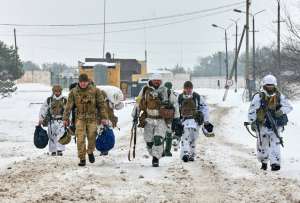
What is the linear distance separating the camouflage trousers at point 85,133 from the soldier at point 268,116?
9.58ft

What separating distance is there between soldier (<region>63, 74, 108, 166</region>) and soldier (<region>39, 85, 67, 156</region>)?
104 inches

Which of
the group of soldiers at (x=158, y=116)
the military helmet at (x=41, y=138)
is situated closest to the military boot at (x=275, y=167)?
the group of soldiers at (x=158, y=116)

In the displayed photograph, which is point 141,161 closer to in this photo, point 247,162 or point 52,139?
point 247,162

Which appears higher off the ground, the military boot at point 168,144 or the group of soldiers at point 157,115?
the group of soldiers at point 157,115

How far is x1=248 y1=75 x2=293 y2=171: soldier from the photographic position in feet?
36.5

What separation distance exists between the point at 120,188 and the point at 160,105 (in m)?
3.18

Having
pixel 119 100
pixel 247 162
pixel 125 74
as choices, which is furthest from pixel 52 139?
pixel 125 74

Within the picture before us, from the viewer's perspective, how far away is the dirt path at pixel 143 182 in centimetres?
817

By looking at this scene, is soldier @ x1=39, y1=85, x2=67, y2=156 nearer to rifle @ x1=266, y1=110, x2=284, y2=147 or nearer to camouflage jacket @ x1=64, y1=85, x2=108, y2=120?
camouflage jacket @ x1=64, y1=85, x2=108, y2=120

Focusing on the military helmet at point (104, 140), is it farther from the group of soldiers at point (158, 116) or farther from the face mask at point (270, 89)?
the face mask at point (270, 89)

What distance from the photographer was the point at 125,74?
7244 centimetres

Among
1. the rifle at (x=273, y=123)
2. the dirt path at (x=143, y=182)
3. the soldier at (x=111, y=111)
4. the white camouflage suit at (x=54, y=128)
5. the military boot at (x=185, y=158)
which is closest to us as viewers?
the dirt path at (x=143, y=182)

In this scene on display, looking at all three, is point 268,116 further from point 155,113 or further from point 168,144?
point 168,144

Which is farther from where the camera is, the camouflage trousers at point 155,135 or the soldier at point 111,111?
the soldier at point 111,111
